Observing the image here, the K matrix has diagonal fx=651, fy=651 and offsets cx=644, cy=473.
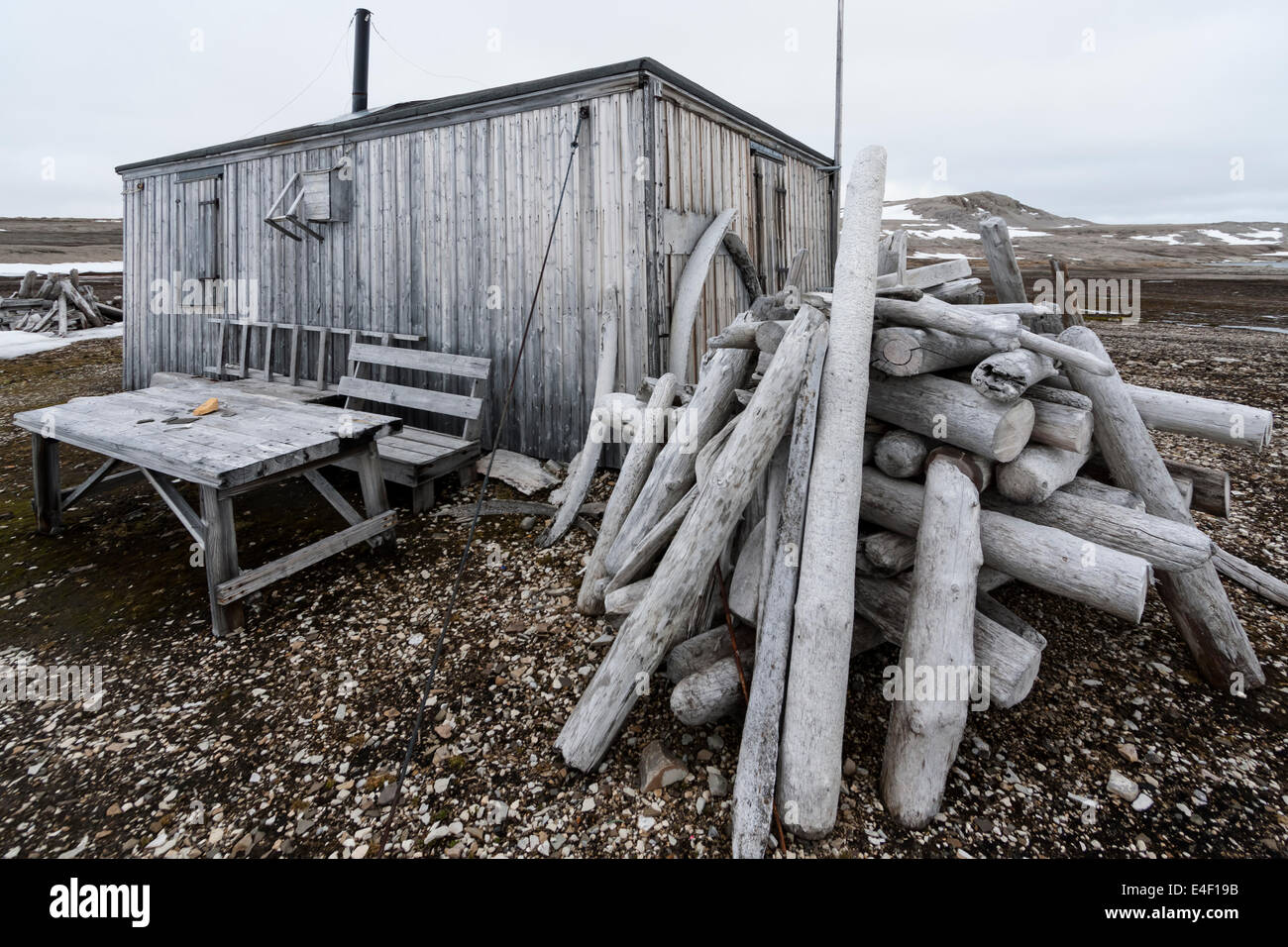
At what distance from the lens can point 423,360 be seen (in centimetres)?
725

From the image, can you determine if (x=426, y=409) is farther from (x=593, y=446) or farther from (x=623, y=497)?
(x=623, y=497)

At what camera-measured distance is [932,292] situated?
4.70 meters

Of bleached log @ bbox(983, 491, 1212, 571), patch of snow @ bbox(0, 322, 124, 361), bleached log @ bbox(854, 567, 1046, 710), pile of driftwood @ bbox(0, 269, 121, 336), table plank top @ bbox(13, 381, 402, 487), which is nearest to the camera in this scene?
bleached log @ bbox(854, 567, 1046, 710)

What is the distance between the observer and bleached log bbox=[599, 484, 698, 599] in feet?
11.9

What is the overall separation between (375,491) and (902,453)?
13.4 feet

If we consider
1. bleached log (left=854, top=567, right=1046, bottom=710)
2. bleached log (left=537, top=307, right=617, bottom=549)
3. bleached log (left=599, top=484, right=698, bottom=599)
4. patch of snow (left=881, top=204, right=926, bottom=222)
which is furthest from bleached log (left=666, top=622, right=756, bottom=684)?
patch of snow (left=881, top=204, right=926, bottom=222)

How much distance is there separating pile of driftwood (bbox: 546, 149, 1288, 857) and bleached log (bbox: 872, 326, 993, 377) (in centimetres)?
1

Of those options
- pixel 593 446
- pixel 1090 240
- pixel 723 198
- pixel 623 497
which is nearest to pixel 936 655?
pixel 623 497

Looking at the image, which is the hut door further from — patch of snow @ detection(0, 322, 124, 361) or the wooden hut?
patch of snow @ detection(0, 322, 124, 361)

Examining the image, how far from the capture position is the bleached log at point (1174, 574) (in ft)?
11.2

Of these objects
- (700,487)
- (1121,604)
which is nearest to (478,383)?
(700,487)

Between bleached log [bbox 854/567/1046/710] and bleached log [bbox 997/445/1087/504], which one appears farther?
bleached log [bbox 997/445/1087/504]

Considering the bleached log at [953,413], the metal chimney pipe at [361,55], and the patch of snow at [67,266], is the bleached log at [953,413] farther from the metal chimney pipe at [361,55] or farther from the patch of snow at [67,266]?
the patch of snow at [67,266]
